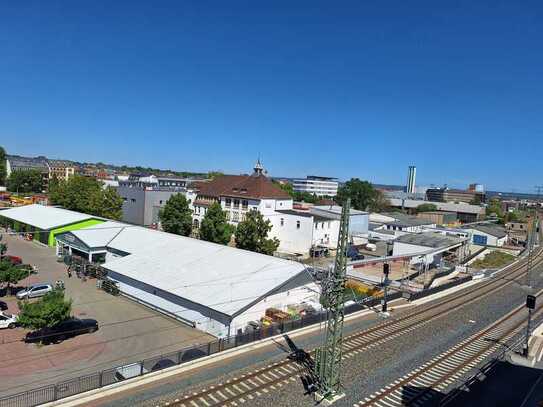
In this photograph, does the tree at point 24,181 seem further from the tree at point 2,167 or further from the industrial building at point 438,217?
the industrial building at point 438,217

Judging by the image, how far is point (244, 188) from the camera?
60156mm

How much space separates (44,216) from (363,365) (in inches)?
1898

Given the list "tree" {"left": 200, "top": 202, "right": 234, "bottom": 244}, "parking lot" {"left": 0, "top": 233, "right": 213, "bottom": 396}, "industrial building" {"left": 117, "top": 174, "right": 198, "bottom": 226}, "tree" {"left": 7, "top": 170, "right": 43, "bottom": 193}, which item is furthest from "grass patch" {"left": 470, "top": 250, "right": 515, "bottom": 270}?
"tree" {"left": 7, "top": 170, "right": 43, "bottom": 193}

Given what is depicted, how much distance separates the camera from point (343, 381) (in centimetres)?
1681

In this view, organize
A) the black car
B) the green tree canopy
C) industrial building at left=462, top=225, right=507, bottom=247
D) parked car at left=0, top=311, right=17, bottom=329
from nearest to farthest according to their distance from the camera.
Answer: the black car
parked car at left=0, top=311, right=17, bottom=329
the green tree canopy
industrial building at left=462, top=225, right=507, bottom=247

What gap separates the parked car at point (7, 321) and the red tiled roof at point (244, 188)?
37464mm

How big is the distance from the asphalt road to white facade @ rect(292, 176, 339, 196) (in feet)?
537

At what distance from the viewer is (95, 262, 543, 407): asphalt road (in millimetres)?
14766

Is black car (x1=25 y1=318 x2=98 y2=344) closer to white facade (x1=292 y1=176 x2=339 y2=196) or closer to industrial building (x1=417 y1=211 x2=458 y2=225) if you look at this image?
industrial building (x1=417 y1=211 x2=458 y2=225)

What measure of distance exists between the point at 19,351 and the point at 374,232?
54697 millimetres

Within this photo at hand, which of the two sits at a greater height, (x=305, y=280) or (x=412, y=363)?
(x=305, y=280)

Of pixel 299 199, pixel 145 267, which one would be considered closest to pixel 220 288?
pixel 145 267

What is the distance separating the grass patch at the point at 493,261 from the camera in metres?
52.3

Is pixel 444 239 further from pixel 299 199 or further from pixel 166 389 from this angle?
pixel 299 199
